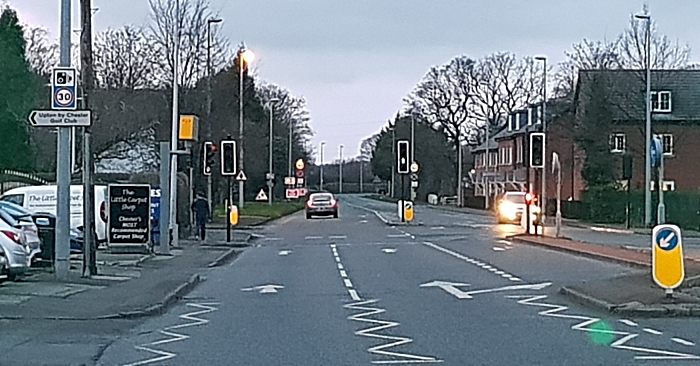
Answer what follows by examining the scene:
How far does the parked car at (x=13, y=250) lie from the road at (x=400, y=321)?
322cm

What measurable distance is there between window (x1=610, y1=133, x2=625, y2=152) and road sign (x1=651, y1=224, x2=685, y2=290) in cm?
5334

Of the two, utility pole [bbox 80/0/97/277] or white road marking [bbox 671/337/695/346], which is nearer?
white road marking [bbox 671/337/695/346]

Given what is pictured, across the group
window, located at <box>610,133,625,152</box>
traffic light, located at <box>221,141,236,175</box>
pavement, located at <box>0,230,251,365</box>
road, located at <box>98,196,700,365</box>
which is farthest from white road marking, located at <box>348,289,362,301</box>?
window, located at <box>610,133,625,152</box>

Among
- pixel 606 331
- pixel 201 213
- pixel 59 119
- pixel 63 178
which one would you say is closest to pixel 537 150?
pixel 201 213

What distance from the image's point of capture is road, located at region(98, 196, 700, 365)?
13.2m

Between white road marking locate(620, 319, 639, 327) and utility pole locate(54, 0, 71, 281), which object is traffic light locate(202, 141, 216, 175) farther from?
white road marking locate(620, 319, 639, 327)

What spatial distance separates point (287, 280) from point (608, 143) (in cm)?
4848

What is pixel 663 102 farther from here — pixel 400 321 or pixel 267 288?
pixel 400 321

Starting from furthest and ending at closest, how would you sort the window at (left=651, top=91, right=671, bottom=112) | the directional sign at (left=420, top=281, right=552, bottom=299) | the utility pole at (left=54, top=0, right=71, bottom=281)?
the window at (left=651, top=91, right=671, bottom=112), the utility pole at (left=54, top=0, right=71, bottom=281), the directional sign at (left=420, top=281, right=552, bottom=299)

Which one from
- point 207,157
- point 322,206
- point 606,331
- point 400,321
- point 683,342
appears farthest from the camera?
point 322,206

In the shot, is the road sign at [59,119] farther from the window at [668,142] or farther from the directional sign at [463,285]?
the window at [668,142]

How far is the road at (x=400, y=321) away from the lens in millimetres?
13172

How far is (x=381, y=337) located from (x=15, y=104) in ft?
167

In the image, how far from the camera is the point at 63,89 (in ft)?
70.0
